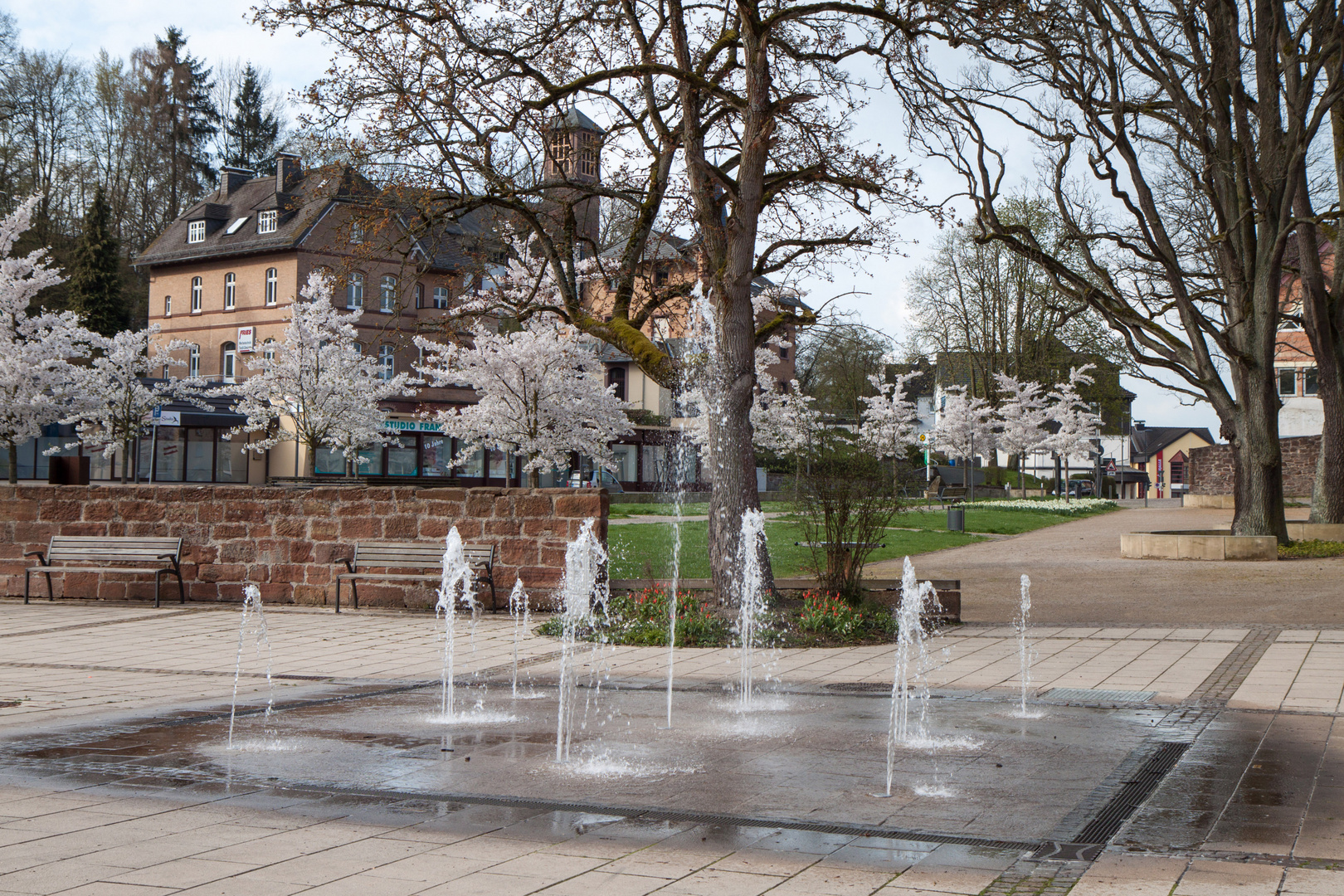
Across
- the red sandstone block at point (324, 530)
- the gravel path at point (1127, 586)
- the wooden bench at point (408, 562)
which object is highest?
the red sandstone block at point (324, 530)

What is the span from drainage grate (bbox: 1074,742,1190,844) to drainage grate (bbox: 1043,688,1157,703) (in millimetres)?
1425

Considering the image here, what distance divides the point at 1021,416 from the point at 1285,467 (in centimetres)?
1122

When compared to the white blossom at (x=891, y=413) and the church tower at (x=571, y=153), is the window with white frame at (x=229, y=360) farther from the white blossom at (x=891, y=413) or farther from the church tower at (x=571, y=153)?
the church tower at (x=571, y=153)

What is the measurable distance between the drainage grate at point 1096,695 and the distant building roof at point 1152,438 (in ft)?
317

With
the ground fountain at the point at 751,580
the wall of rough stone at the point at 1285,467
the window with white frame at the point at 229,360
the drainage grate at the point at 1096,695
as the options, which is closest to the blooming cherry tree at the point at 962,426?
the wall of rough stone at the point at 1285,467

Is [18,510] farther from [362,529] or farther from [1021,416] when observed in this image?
[1021,416]

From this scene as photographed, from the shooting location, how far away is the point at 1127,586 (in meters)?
15.7

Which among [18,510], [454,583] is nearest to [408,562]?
[454,583]

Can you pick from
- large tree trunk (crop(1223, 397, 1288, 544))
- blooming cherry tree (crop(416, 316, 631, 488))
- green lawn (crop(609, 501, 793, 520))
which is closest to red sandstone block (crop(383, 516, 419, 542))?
large tree trunk (crop(1223, 397, 1288, 544))

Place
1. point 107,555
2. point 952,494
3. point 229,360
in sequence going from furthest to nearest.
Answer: point 229,360 → point 952,494 → point 107,555

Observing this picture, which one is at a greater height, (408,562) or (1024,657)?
(408,562)

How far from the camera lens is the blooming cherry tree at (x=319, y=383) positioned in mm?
37344

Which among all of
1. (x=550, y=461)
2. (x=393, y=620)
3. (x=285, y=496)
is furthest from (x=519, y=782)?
(x=550, y=461)

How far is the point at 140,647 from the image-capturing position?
10.6 meters
